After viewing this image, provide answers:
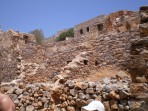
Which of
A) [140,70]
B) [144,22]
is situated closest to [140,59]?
[140,70]

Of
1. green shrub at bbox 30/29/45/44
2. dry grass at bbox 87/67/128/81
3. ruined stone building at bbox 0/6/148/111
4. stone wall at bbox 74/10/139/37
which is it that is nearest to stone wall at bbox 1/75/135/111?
ruined stone building at bbox 0/6/148/111

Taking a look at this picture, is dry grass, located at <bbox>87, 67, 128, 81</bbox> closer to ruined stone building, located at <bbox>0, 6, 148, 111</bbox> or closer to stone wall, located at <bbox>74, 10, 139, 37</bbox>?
ruined stone building, located at <bbox>0, 6, 148, 111</bbox>

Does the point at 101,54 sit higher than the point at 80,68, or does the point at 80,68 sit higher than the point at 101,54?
the point at 101,54

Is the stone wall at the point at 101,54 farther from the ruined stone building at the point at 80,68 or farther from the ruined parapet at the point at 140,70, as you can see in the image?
the ruined parapet at the point at 140,70

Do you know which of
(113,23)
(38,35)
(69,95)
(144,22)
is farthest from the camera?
(38,35)

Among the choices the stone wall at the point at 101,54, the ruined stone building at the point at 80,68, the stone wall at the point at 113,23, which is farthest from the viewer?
the stone wall at the point at 113,23

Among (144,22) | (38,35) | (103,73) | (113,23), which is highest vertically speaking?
(38,35)

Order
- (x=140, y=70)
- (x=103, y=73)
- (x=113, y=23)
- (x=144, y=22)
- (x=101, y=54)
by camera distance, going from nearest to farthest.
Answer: (x=140, y=70)
(x=144, y=22)
(x=103, y=73)
(x=101, y=54)
(x=113, y=23)

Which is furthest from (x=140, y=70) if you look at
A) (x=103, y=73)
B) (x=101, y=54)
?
(x=101, y=54)

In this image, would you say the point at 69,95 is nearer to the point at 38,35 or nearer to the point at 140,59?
the point at 140,59

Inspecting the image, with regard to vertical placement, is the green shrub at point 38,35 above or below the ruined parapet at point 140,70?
above

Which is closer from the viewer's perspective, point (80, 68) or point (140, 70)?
point (140, 70)

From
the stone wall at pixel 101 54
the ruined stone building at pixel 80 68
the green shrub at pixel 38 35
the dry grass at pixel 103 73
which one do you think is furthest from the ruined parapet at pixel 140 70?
the green shrub at pixel 38 35

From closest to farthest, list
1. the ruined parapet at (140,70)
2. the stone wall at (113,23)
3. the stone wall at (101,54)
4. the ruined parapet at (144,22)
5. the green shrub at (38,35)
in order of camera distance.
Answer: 1. the ruined parapet at (140,70)
2. the ruined parapet at (144,22)
3. the stone wall at (101,54)
4. the stone wall at (113,23)
5. the green shrub at (38,35)
